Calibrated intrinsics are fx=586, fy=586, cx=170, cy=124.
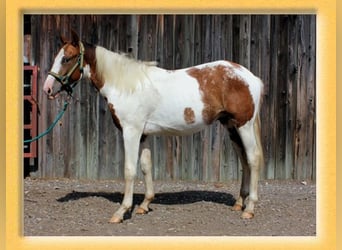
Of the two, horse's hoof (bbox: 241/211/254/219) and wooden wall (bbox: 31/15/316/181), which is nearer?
horse's hoof (bbox: 241/211/254/219)

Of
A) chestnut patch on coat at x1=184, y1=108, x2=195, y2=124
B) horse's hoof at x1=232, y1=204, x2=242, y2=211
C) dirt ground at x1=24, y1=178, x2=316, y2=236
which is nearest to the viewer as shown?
dirt ground at x1=24, y1=178, x2=316, y2=236

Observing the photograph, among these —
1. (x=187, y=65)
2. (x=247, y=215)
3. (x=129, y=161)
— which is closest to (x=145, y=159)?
(x=129, y=161)

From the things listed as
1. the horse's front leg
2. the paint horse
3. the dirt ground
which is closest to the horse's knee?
the paint horse

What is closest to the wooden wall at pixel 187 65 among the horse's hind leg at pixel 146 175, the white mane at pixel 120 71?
the horse's hind leg at pixel 146 175

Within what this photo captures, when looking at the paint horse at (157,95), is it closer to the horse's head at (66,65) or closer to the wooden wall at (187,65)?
the horse's head at (66,65)

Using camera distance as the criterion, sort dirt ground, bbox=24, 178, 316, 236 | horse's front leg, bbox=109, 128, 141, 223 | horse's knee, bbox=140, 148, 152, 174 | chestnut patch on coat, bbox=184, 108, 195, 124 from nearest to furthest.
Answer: dirt ground, bbox=24, 178, 316, 236 < horse's front leg, bbox=109, 128, 141, 223 < chestnut patch on coat, bbox=184, 108, 195, 124 < horse's knee, bbox=140, 148, 152, 174

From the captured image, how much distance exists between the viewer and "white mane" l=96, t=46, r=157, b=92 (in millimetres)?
6012

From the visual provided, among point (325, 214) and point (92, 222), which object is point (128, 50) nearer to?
point (92, 222)

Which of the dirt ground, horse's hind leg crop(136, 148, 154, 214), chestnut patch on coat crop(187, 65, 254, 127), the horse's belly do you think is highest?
chestnut patch on coat crop(187, 65, 254, 127)

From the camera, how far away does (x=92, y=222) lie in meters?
5.98

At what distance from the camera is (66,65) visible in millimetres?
6078

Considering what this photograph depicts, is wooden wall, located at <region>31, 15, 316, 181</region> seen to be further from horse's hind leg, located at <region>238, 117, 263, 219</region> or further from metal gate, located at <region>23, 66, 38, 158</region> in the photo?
horse's hind leg, located at <region>238, 117, 263, 219</region>

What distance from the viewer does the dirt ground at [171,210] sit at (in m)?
5.73

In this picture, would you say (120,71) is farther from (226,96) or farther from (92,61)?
(226,96)
